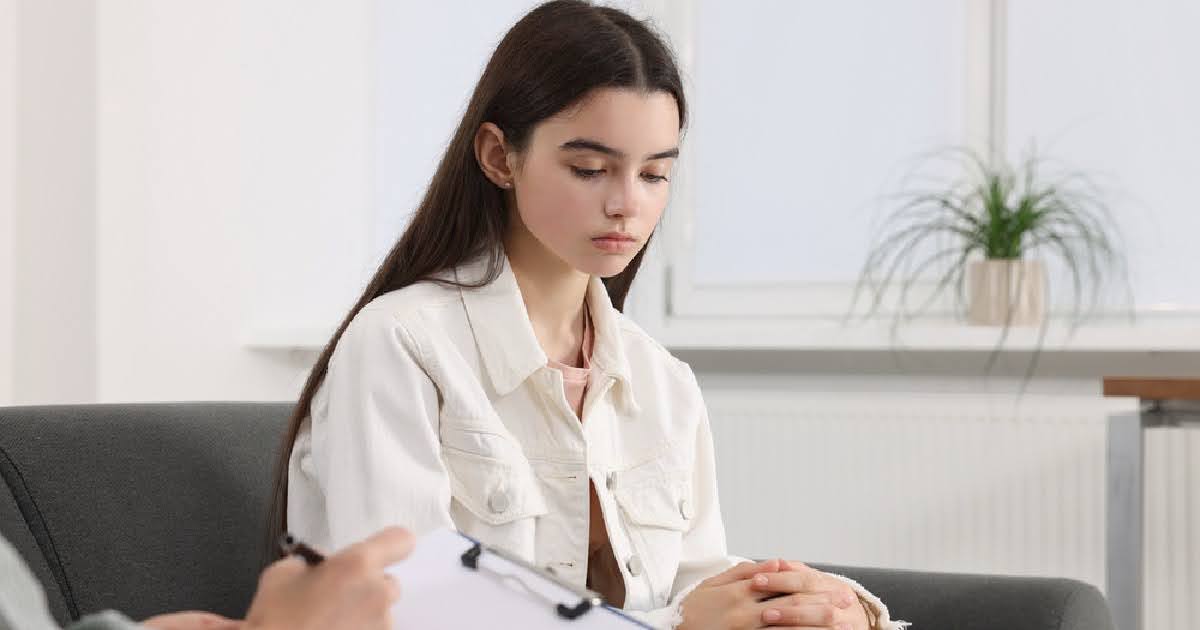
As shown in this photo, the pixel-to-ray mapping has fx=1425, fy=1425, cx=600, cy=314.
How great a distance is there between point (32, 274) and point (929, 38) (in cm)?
188

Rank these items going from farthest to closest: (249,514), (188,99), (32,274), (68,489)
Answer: (188,99) < (32,274) < (249,514) < (68,489)

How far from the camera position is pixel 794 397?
9.61ft

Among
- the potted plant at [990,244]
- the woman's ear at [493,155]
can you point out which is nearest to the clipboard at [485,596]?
the woman's ear at [493,155]

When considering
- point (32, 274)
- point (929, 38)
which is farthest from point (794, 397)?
A: point (32, 274)

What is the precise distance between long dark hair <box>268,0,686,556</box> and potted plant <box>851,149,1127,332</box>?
150cm

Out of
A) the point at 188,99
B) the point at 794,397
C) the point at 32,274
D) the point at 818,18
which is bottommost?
the point at 794,397

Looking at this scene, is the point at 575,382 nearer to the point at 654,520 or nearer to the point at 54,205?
the point at 654,520

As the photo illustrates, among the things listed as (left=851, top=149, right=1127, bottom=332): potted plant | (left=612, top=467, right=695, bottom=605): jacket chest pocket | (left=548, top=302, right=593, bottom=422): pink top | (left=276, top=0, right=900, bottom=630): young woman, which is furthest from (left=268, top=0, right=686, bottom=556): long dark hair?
(left=851, top=149, right=1127, bottom=332): potted plant

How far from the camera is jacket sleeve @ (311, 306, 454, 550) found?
44.1 inches

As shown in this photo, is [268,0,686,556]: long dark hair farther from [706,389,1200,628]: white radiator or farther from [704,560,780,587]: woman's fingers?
[706,389,1200,628]: white radiator

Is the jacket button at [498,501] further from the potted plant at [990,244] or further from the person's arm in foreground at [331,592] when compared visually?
the potted plant at [990,244]

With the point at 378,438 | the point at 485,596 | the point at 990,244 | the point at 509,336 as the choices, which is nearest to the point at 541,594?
the point at 485,596

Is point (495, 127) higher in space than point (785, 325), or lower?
higher

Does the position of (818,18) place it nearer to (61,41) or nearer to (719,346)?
(719,346)
